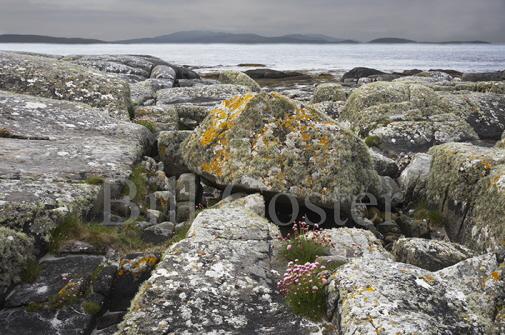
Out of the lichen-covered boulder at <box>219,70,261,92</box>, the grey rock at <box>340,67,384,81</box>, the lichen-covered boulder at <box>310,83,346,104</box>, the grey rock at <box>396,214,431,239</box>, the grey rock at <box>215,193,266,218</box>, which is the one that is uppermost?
the grey rock at <box>340,67,384,81</box>

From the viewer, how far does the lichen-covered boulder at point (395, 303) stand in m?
3.24

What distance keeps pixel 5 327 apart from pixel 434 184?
791 centimetres

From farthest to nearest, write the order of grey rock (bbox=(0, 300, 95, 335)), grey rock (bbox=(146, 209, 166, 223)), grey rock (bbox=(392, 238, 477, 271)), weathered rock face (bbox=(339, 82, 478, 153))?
1. weathered rock face (bbox=(339, 82, 478, 153))
2. grey rock (bbox=(146, 209, 166, 223))
3. grey rock (bbox=(392, 238, 477, 271))
4. grey rock (bbox=(0, 300, 95, 335))

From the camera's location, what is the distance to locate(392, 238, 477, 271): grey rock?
4.93 metres

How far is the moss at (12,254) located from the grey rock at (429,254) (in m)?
4.91

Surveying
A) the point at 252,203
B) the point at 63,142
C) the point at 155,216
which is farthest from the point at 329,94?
the point at 155,216

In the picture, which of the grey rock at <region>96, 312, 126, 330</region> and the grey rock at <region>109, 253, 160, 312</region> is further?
the grey rock at <region>109, 253, 160, 312</region>

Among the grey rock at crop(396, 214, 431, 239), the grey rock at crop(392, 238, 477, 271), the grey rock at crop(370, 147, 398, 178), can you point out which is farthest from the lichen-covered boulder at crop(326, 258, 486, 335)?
the grey rock at crop(370, 147, 398, 178)

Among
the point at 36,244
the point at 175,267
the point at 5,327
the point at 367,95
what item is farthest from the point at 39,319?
the point at 367,95

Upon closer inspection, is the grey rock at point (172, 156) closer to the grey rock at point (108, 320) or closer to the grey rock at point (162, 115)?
the grey rock at point (162, 115)

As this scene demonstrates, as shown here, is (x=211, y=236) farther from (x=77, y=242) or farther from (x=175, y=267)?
(x=77, y=242)

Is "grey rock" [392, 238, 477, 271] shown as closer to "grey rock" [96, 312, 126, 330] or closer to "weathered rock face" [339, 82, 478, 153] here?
"grey rock" [96, 312, 126, 330]

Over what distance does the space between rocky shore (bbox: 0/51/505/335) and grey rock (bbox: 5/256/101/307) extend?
0.8 inches

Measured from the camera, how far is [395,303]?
11.4 ft
